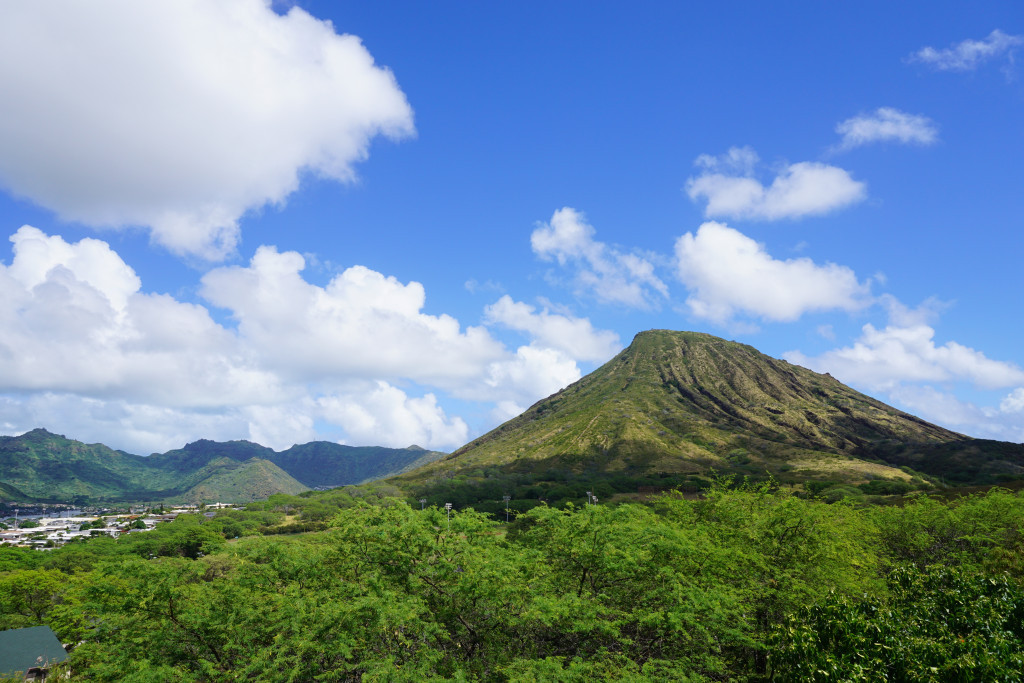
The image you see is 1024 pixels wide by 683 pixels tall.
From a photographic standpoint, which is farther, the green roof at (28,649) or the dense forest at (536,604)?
the green roof at (28,649)

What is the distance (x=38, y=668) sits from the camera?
43.6 metres

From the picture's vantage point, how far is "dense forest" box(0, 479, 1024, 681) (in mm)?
21609

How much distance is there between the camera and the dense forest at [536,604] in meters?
21.6

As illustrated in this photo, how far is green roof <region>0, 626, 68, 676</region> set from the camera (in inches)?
1683

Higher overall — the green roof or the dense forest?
the dense forest

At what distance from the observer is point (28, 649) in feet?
148

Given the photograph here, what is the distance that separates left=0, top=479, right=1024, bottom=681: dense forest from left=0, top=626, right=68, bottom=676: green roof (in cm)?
1470

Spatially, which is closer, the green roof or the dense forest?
the dense forest

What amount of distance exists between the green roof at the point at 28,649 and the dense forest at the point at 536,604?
1470cm

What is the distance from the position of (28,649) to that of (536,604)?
5204 cm

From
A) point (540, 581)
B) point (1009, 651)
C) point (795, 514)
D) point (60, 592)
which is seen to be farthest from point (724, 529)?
point (60, 592)

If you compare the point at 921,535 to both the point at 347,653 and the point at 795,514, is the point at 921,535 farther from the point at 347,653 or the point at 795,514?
the point at 347,653

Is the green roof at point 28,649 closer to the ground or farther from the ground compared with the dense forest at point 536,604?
Answer: closer to the ground

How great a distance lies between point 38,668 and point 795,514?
6354 cm
